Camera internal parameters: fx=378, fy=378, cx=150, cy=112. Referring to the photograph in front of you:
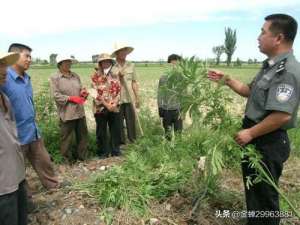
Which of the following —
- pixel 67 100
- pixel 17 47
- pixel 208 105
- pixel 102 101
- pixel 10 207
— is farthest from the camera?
pixel 102 101

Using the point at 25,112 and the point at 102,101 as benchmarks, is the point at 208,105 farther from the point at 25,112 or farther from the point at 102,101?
the point at 102,101

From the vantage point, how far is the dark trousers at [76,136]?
6141 millimetres

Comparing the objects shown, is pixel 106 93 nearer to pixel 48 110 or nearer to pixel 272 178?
pixel 48 110

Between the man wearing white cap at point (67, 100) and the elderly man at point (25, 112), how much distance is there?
129cm

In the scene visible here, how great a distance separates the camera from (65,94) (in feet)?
19.8

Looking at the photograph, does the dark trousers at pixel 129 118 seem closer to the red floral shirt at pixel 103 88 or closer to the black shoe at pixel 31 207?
the red floral shirt at pixel 103 88

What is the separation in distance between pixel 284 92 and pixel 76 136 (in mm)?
4059

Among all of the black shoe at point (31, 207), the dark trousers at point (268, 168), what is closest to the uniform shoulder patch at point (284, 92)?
the dark trousers at point (268, 168)

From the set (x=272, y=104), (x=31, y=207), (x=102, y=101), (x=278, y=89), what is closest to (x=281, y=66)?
(x=278, y=89)

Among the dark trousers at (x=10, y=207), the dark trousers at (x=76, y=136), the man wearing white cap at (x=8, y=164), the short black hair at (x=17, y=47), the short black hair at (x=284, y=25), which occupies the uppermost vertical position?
the short black hair at (x=284, y=25)

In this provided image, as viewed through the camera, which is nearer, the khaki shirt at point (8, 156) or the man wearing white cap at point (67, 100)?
the khaki shirt at point (8, 156)

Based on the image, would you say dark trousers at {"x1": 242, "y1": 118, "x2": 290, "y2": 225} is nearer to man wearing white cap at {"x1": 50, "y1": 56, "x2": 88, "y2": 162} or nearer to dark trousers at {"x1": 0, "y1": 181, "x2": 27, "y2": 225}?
dark trousers at {"x1": 0, "y1": 181, "x2": 27, "y2": 225}

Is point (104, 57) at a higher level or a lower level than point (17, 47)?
lower

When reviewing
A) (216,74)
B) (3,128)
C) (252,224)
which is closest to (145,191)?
(252,224)
